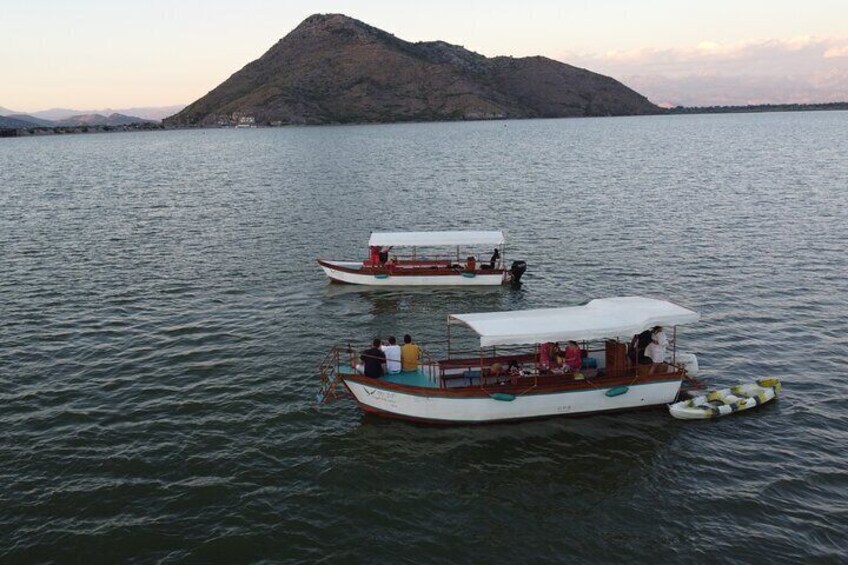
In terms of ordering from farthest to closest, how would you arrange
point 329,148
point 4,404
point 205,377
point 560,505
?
point 329,148 → point 205,377 → point 4,404 → point 560,505

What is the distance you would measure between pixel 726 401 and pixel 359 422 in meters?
13.2

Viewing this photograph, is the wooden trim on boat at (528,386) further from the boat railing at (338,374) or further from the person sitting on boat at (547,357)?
the boat railing at (338,374)

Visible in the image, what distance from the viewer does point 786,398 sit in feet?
75.9

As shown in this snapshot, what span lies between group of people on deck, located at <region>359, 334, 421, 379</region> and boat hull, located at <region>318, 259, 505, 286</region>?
15777mm

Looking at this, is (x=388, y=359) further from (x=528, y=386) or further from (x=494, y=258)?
(x=494, y=258)

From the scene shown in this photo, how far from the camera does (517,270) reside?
38062 millimetres

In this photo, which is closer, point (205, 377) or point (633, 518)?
point (633, 518)

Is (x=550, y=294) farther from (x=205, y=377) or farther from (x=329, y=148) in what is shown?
(x=329, y=148)

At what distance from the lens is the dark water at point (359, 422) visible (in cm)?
1606

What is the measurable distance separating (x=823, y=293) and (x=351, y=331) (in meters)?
26.5

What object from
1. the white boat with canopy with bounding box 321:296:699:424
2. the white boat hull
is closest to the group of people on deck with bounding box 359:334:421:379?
the white boat with canopy with bounding box 321:296:699:424

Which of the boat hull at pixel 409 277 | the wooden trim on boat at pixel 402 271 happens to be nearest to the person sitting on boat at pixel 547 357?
the boat hull at pixel 409 277

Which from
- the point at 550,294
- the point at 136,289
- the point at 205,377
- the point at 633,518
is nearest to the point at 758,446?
the point at 633,518

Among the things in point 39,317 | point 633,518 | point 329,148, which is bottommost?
point 633,518
